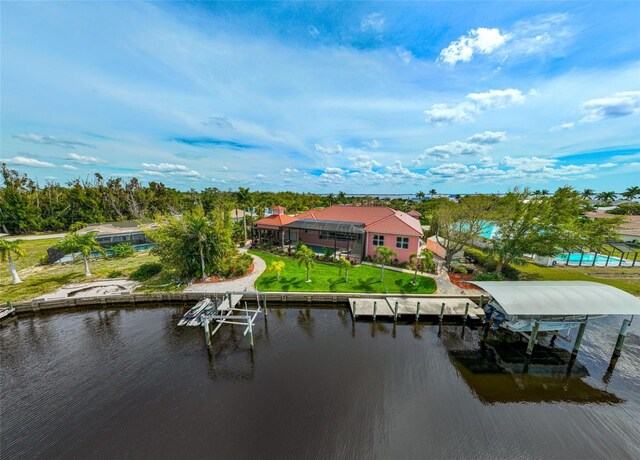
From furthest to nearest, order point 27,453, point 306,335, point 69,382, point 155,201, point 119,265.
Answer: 1. point 155,201
2. point 119,265
3. point 306,335
4. point 69,382
5. point 27,453

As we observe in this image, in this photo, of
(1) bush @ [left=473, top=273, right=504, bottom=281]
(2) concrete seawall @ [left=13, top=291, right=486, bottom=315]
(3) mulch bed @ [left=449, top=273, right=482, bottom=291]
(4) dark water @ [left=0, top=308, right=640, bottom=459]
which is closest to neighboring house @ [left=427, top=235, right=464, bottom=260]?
(3) mulch bed @ [left=449, top=273, right=482, bottom=291]

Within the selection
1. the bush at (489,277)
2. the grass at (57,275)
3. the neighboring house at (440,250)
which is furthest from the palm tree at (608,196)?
the grass at (57,275)

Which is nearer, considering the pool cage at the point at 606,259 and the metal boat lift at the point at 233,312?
the metal boat lift at the point at 233,312

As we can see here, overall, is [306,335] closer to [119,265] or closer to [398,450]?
[398,450]

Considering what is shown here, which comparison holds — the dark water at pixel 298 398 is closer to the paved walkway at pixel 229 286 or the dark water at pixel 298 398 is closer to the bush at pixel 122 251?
the paved walkway at pixel 229 286

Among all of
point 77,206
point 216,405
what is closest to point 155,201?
point 77,206

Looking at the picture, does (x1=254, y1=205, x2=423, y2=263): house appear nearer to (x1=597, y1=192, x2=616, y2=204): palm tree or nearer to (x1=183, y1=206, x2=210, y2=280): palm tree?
(x1=183, y1=206, x2=210, y2=280): palm tree

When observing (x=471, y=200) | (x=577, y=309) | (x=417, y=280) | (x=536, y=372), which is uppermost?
(x=471, y=200)
